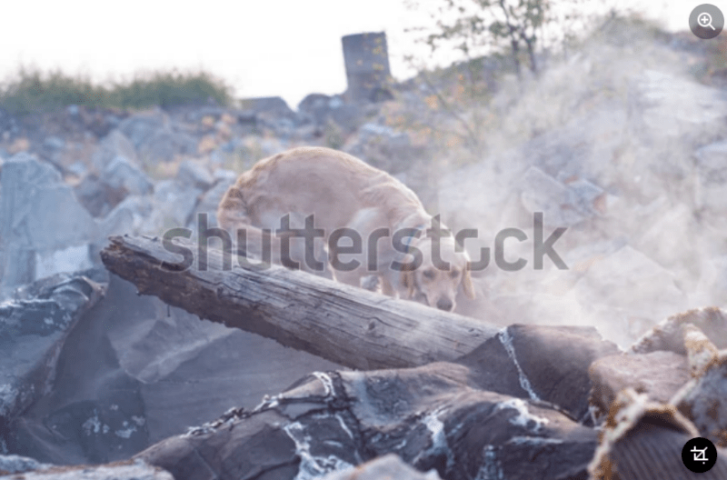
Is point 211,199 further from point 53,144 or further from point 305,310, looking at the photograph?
point 53,144

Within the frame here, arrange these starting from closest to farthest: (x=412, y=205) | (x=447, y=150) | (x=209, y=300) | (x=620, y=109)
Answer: (x=209, y=300), (x=412, y=205), (x=620, y=109), (x=447, y=150)

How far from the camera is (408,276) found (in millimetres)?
4691

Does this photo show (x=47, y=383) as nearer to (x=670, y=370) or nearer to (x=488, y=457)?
(x=488, y=457)

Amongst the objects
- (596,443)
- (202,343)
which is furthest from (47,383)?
(596,443)

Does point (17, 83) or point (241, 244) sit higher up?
point (17, 83)

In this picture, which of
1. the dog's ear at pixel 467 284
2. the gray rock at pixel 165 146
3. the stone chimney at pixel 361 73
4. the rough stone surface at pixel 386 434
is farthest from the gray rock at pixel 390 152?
the rough stone surface at pixel 386 434

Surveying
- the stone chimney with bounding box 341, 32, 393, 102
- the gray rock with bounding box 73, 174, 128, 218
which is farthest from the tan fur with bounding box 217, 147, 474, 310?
the stone chimney with bounding box 341, 32, 393, 102

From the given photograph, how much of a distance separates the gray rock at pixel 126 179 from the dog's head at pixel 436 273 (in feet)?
23.6

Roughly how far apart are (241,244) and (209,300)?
162 centimetres

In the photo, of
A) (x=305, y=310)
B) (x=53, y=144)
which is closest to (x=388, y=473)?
(x=305, y=310)

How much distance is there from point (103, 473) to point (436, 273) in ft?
10.3

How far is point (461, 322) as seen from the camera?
8.48 ft

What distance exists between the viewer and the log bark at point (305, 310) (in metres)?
2.57

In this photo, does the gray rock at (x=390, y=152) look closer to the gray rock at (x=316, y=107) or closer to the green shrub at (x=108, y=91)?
the gray rock at (x=316, y=107)
